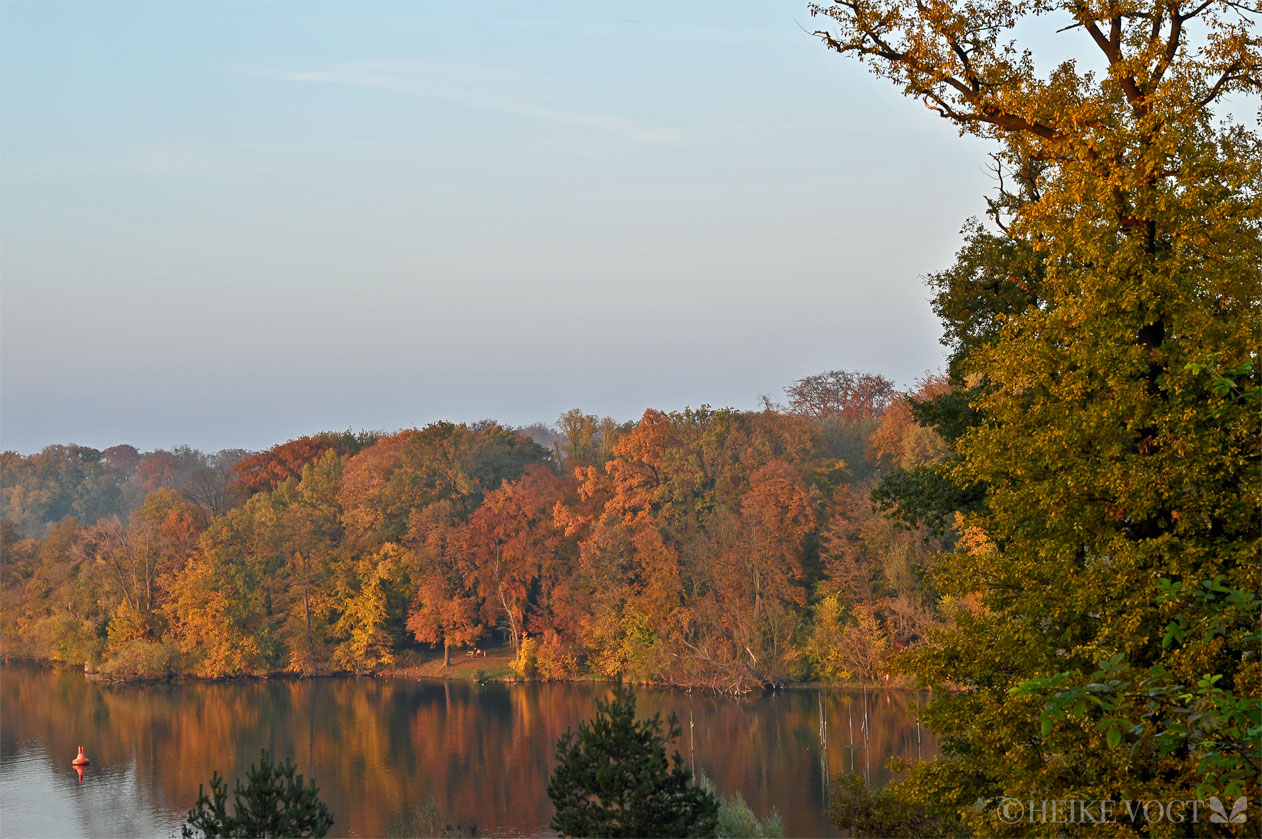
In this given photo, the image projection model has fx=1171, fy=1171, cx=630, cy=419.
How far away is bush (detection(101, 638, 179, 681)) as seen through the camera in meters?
53.5

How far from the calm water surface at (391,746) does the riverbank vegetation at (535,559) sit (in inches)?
96.8

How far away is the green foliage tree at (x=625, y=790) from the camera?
1598 centimetres

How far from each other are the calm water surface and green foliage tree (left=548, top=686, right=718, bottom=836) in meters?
10.9

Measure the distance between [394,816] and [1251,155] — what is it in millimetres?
23969

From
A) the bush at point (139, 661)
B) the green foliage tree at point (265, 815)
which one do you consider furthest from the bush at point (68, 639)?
the green foliage tree at point (265, 815)

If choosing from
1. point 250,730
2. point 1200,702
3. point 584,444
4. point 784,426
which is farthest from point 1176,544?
point 584,444

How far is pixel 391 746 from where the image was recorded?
125 feet

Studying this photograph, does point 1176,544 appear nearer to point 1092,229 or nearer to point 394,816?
point 1092,229

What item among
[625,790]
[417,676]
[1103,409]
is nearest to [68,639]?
[417,676]

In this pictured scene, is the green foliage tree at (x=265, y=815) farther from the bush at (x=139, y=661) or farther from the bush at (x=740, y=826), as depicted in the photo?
the bush at (x=139, y=661)

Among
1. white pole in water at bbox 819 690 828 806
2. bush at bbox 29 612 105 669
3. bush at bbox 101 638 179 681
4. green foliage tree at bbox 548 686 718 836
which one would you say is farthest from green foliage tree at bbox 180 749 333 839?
bush at bbox 29 612 105 669

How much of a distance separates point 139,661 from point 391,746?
2117cm

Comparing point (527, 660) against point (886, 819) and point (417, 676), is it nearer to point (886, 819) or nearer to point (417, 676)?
point (417, 676)

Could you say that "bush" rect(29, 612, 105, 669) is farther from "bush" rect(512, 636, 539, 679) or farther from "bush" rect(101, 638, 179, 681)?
"bush" rect(512, 636, 539, 679)
